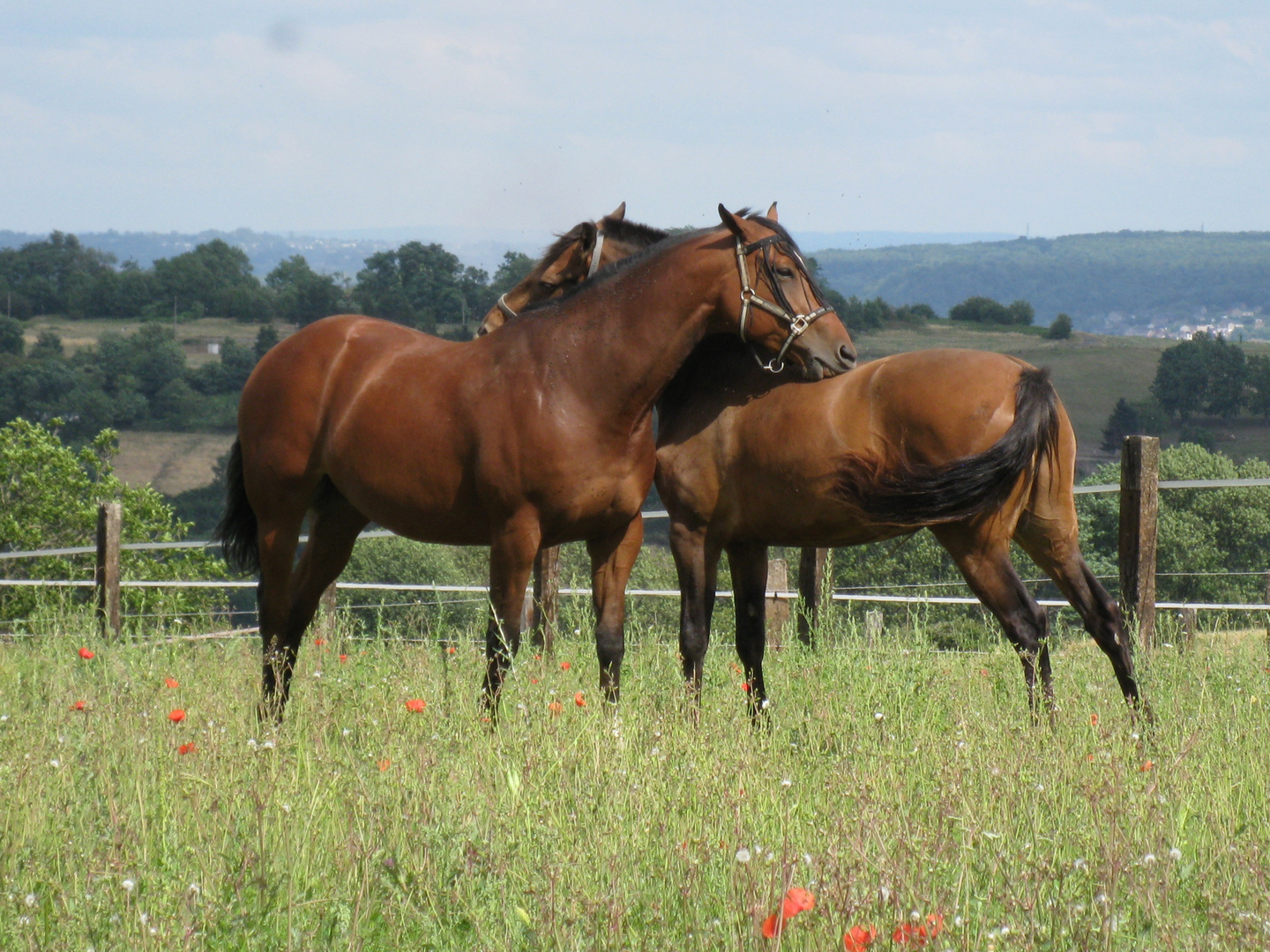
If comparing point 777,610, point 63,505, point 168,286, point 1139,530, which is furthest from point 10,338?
point 1139,530

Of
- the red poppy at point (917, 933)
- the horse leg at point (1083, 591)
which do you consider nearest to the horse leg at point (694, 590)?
the horse leg at point (1083, 591)

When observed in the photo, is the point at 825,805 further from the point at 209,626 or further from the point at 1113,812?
the point at 209,626

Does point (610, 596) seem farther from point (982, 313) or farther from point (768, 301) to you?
point (982, 313)

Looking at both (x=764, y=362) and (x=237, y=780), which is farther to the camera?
(x=764, y=362)

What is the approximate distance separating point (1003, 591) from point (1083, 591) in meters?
0.47

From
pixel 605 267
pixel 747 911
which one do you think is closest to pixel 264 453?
pixel 605 267

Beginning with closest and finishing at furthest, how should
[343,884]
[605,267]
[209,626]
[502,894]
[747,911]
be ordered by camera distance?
[747,911]
[502,894]
[343,884]
[605,267]
[209,626]

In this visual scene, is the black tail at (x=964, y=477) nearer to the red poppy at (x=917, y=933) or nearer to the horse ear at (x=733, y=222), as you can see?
the horse ear at (x=733, y=222)

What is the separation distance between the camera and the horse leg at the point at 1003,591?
4801 mm

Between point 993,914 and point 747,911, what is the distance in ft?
2.09

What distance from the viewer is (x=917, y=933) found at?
2045 millimetres

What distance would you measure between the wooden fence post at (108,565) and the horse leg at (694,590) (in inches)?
229

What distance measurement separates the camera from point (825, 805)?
3.22 m

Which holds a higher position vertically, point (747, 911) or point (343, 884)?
point (747, 911)
